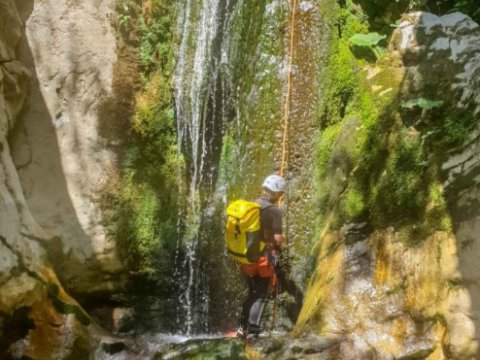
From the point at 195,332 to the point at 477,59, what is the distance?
4.46m

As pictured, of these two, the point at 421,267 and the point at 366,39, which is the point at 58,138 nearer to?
the point at 366,39

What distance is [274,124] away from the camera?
22.7ft

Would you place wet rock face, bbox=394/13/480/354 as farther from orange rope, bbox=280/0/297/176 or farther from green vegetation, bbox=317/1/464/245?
orange rope, bbox=280/0/297/176

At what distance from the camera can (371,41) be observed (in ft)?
21.0

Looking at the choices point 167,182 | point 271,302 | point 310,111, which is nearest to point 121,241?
point 167,182

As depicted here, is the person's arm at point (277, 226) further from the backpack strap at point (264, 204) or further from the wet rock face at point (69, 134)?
the wet rock face at point (69, 134)

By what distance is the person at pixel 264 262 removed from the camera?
17.8 feet

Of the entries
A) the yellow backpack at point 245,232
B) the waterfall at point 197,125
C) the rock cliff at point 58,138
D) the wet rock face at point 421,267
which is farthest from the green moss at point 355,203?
the rock cliff at point 58,138

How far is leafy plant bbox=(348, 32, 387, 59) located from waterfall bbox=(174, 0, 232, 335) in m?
1.85

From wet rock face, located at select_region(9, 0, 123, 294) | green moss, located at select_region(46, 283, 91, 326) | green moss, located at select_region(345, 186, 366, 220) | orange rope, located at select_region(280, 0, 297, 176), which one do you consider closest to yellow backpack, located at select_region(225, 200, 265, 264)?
green moss, located at select_region(345, 186, 366, 220)

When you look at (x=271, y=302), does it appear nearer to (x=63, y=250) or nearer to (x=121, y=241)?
(x=121, y=241)

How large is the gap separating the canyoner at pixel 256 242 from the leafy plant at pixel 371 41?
205 centimetres

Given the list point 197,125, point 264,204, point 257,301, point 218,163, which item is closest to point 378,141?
point 264,204

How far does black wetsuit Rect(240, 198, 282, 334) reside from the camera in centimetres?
541
